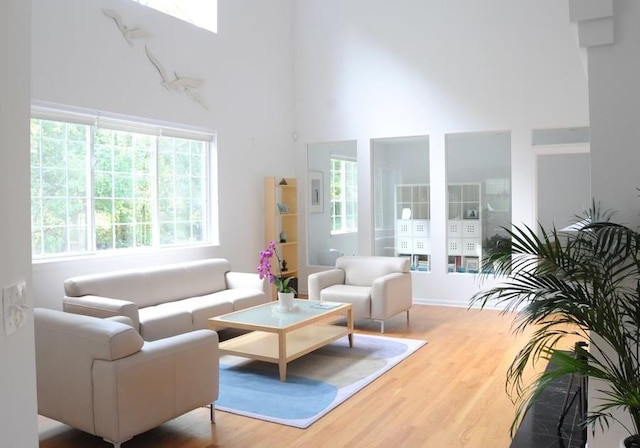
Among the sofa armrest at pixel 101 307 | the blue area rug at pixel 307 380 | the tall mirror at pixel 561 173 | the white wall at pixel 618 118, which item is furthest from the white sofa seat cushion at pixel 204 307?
the tall mirror at pixel 561 173

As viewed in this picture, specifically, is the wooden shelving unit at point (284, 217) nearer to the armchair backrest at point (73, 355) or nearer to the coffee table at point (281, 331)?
the coffee table at point (281, 331)

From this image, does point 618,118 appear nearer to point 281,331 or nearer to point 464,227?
point 281,331

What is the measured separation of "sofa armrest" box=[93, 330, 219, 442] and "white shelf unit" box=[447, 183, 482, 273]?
4.82 metres

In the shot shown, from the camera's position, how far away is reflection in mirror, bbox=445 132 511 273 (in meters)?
7.32

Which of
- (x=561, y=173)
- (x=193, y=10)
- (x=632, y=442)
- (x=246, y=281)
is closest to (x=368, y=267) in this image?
(x=246, y=281)

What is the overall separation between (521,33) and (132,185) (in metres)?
5.16

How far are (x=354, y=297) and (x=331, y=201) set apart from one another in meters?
2.90

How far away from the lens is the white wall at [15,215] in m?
1.28

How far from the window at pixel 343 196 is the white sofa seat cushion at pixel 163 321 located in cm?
366

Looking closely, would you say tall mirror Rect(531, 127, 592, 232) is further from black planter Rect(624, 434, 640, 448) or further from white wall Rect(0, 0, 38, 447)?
white wall Rect(0, 0, 38, 447)

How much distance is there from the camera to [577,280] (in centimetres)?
240

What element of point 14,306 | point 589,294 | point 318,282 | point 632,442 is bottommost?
point 632,442

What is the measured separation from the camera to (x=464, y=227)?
7609mm

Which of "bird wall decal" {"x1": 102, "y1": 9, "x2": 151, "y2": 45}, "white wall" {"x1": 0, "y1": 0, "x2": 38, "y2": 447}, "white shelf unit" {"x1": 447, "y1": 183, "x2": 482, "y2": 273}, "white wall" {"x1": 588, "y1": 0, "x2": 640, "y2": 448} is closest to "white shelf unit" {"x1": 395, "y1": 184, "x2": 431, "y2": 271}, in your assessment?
"white shelf unit" {"x1": 447, "y1": 183, "x2": 482, "y2": 273}
